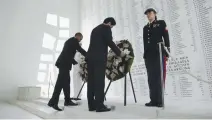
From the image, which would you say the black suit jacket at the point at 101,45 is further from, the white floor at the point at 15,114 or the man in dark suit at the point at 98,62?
the white floor at the point at 15,114

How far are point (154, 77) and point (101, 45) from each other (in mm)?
793

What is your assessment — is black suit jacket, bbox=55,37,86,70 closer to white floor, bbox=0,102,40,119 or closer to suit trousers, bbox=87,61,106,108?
suit trousers, bbox=87,61,106,108

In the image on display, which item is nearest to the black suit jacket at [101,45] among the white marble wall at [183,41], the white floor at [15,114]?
the white floor at [15,114]

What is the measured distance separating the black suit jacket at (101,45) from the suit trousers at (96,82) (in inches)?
3.1

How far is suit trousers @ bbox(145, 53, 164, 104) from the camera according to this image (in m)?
2.38

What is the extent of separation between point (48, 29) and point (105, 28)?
202 inches

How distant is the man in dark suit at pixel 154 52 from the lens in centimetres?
240

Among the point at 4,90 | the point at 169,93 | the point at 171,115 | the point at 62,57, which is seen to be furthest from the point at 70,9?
the point at 171,115

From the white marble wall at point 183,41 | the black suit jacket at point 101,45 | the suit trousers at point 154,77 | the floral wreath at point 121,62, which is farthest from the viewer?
the white marble wall at point 183,41

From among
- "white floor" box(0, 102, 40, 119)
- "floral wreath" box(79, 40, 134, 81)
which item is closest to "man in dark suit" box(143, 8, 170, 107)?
"floral wreath" box(79, 40, 134, 81)

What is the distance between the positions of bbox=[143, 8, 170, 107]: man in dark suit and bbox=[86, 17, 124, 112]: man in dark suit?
40 centimetres

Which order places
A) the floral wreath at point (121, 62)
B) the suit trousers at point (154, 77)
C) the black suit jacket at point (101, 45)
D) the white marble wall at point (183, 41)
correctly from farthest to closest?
1. the white marble wall at point (183, 41)
2. the floral wreath at point (121, 62)
3. the black suit jacket at point (101, 45)
4. the suit trousers at point (154, 77)

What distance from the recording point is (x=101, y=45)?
2531 millimetres

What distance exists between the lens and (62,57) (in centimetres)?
311
